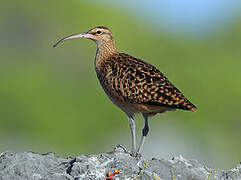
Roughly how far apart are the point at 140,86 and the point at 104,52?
1.58 metres

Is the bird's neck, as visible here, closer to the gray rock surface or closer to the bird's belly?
the bird's belly

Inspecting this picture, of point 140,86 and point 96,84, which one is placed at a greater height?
point 96,84

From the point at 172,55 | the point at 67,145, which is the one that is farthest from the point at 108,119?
the point at 172,55

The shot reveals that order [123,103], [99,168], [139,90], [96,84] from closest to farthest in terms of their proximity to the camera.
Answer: [99,168] → [139,90] → [123,103] → [96,84]

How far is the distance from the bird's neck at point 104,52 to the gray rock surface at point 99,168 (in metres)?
3.22

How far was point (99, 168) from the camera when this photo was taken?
8570 millimetres

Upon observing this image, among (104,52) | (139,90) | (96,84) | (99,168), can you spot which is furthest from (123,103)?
(96,84)

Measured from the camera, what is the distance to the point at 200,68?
4266 centimetres

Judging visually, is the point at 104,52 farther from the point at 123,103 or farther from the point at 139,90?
the point at 139,90

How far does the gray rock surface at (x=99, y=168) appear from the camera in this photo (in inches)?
335

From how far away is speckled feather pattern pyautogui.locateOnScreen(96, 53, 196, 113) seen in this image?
10781mm

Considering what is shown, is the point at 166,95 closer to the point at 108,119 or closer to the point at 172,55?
the point at 108,119

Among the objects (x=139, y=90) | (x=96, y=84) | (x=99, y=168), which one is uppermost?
(x=96, y=84)

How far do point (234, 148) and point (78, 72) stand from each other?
1353 centimetres
